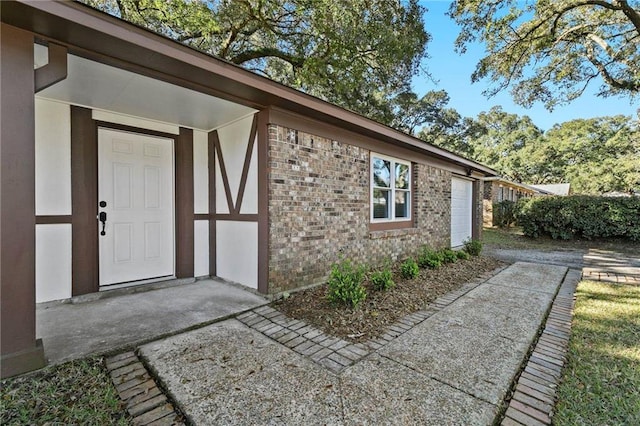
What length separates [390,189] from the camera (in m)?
6.41

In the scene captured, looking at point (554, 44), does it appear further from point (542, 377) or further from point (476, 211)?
point (542, 377)

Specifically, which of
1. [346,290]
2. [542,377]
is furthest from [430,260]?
[542,377]

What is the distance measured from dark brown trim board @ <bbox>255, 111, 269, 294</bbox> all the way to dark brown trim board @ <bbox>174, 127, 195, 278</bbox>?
1.51m

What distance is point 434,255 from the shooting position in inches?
251

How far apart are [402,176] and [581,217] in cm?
898

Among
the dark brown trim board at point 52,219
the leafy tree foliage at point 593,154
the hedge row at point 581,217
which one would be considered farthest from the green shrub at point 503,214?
the dark brown trim board at point 52,219

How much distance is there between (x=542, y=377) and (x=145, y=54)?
4395 mm

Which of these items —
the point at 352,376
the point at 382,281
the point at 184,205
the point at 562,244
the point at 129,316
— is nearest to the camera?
the point at 352,376

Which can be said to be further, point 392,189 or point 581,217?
point 581,217

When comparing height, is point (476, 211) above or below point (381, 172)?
below

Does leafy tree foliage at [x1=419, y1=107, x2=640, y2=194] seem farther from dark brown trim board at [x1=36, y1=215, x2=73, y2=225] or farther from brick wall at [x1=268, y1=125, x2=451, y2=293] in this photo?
dark brown trim board at [x1=36, y1=215, x2=73, y2=225]

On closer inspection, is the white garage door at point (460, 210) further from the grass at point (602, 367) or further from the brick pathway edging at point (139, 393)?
the brick pathway edging at point (139, 393)

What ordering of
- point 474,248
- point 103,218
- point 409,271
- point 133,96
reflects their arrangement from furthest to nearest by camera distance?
point 474,248
point 409,271
point 103,218
point 133,96

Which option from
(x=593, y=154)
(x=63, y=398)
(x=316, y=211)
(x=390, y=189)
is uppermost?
(x=593, y=154)
